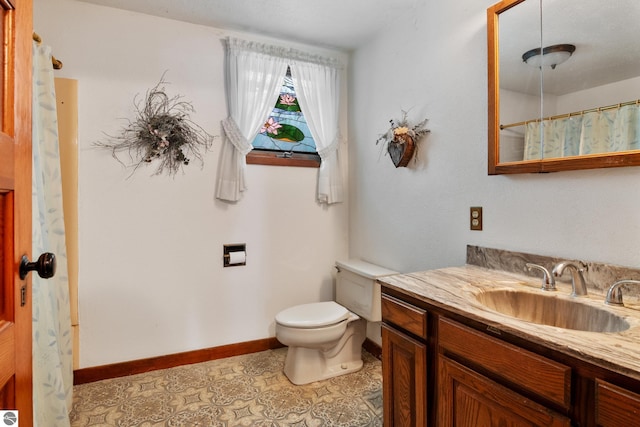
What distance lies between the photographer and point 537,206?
4.67ft

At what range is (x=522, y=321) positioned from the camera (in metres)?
0.96

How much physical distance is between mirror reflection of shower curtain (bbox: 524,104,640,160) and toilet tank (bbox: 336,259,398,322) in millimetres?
1122

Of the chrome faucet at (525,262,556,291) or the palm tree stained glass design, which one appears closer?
the chrome faucet at (525,262,556,291)

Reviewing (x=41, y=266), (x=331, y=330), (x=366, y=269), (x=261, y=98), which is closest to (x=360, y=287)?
(x=366, y=269)

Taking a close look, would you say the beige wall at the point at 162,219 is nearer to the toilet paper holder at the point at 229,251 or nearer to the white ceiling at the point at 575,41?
the toilet paper holder at the point at 229,251

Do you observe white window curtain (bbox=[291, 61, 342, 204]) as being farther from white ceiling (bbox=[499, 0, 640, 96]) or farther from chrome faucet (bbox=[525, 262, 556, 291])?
chrome faucet (bbox=[525, 262, 556, 291])

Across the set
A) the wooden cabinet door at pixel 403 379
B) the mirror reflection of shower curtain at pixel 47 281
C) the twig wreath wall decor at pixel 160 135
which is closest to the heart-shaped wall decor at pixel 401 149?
the wooden cabinet door at pixel 403 379

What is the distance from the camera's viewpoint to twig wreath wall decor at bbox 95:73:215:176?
7.10 feet

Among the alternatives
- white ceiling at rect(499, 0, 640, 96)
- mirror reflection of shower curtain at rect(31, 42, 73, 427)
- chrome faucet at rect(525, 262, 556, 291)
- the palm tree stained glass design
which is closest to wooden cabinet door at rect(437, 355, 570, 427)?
chrome faucet at rect(525, 262, 556, 291)

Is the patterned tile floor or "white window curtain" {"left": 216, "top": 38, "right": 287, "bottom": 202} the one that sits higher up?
"white window curtain" {"left": 216, "top": 38, "right": 287, "bottom": 202}

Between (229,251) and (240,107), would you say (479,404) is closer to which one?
(229,251)

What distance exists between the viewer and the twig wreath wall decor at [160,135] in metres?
2.16

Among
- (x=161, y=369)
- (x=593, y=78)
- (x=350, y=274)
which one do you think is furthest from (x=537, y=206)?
(x=161, y=369)

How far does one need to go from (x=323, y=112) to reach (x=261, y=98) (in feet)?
1.67
